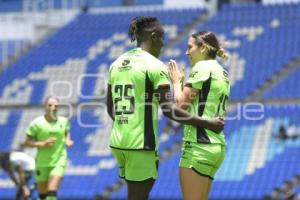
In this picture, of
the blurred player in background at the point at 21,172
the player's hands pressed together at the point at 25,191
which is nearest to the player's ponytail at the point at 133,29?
the player's hands pressed together at the point at 25,191

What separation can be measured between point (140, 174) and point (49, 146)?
224 inches

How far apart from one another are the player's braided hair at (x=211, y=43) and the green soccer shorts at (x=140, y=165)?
105 cm

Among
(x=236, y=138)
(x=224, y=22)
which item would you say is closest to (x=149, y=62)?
(x=236, y=138)

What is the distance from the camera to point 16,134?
2333 centimetres

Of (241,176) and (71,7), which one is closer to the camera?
(241,176)

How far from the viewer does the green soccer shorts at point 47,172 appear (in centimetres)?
1216

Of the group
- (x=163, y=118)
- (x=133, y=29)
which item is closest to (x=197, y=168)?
(x=133, y=29)

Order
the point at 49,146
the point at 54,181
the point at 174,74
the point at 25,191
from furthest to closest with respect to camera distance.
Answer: the point at 25,191
the point at 49,146
the point at 54,181
the point at 174,74

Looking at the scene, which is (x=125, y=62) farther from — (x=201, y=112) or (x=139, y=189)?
(x=139, y=189)

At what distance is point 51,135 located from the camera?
1241 cm

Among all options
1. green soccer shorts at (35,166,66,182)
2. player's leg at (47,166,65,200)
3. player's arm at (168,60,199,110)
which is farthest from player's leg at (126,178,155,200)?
green soccer shorts at (35,166,66,182)

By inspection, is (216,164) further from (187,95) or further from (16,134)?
(16,134)

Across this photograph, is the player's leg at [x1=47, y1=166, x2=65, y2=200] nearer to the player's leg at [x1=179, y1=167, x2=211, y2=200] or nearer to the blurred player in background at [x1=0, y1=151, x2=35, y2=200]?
the blurred player in background at [x1=0, y1=151, x2=35, y2=200]

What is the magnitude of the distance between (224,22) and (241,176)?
7.23 meters
